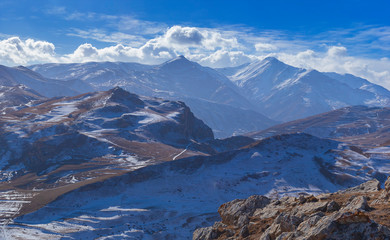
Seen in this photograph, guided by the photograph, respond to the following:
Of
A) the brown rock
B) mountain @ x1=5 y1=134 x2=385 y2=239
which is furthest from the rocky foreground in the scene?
mountain @ x1=5 y1=134 x2=385 y2=239

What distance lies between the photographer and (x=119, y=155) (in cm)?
19100

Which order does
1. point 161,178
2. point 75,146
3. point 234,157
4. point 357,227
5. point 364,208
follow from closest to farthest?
point 357,227
point 364,208
point 161,178
point 234,157
point 75,146

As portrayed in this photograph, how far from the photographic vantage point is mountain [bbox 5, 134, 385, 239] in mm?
94812

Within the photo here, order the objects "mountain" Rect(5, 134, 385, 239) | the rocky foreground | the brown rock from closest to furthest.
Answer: the rocky foreground, the brown rock, "mountain" Rect(5, 134, 385, 239)

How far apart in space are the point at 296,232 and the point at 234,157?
13628 centimetres

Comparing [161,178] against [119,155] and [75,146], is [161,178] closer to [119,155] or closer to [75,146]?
[119,155]

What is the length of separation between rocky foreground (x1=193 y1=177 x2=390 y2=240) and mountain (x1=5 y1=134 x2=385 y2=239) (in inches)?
2336

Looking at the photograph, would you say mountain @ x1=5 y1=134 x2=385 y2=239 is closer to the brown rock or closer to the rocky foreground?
the brown rock

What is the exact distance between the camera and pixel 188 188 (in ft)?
415

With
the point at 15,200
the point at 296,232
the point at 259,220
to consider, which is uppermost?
the point at 296,232

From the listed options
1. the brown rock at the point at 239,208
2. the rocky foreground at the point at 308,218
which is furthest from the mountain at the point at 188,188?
the rocky foreground at the point at 308,218

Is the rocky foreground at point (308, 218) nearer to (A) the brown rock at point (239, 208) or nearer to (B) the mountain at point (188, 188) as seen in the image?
(A) the brown rock at point (239, 208)

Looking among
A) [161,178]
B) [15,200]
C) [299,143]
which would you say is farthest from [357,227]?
[299,143]

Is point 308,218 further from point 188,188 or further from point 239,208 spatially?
point 188,188
